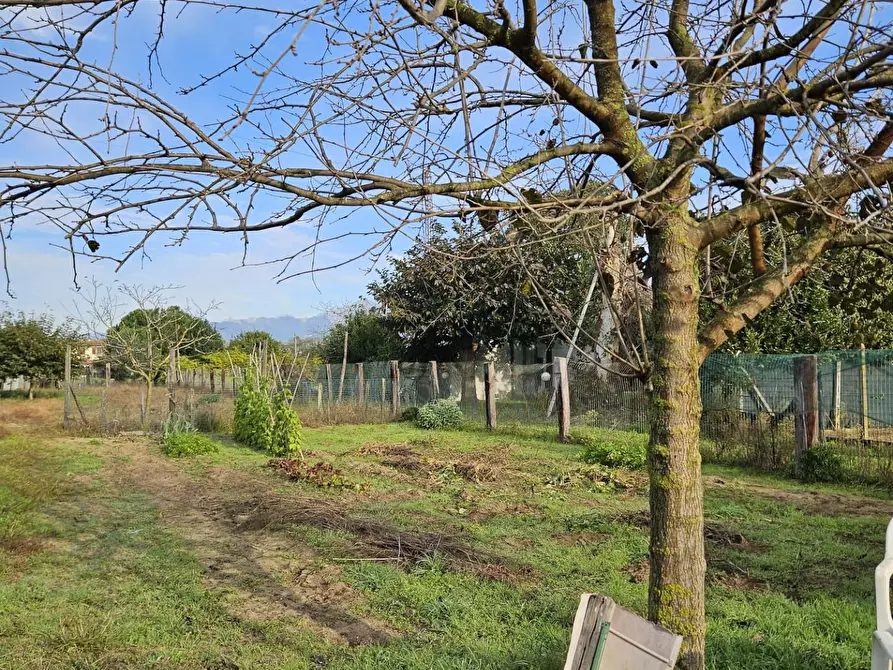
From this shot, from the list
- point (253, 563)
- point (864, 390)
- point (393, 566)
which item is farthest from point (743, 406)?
point (253, 563)

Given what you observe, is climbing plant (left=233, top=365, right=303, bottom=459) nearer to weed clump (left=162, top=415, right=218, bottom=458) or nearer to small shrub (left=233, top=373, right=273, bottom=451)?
small shrub (left=233, top=373, right=273, bottom=451)

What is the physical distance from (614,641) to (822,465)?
8.05 meters

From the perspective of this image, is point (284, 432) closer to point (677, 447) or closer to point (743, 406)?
point (743, 406)

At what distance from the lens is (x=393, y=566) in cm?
536

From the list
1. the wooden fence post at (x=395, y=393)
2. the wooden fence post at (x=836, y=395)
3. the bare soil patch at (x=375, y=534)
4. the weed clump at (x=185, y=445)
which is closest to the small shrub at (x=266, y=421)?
the weed clump at (x=185, y=445)

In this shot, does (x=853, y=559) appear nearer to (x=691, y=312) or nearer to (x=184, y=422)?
(x=691, y=312)

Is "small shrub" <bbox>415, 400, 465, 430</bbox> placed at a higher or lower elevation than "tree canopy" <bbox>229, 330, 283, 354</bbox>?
lower

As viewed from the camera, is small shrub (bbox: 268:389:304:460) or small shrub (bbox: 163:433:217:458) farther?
small shrub (bbox: 163:433:217:458)

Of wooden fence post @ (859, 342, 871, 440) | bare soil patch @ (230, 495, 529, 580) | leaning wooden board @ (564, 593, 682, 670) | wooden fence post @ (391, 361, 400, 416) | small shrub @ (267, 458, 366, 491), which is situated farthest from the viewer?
wooden fence post @ (391, 361, 400, 416)

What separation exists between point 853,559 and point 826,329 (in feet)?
32.8

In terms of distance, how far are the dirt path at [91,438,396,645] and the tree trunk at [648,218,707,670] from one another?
6.94 ft

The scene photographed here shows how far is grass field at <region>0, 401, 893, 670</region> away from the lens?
3.89 metres

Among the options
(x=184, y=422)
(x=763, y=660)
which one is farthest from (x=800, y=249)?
(x=184, y=422)

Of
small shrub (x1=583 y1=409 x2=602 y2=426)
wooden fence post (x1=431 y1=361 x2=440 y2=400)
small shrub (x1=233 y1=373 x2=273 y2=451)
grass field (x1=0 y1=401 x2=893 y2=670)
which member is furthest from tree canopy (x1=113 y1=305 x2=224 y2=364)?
small shrub (x1=583 y1=409 x2=602 y2=426)
